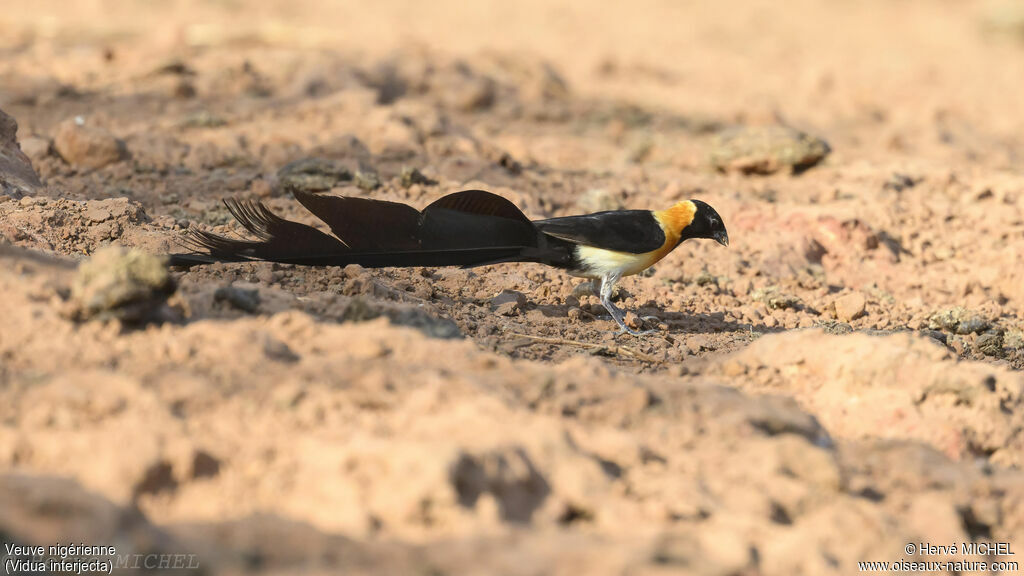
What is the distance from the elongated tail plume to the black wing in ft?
0.56

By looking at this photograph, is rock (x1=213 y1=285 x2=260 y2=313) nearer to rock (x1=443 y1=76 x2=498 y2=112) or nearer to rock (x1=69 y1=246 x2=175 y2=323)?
rock (x1=69 y1=246 x2=175 y2=323)

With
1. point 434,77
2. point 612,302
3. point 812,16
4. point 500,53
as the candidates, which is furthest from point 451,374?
point 812,16

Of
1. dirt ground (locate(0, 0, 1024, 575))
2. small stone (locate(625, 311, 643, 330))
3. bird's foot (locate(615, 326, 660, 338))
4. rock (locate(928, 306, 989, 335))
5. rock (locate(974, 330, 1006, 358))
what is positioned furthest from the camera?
rock (locate(928, 306, 989, 335))

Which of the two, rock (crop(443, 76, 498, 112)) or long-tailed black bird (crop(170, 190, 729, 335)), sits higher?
rock (crop(443, 76, 498, 112))

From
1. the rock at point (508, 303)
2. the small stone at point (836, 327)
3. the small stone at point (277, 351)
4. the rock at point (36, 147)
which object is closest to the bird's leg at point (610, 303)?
the rock at point (508, 303)

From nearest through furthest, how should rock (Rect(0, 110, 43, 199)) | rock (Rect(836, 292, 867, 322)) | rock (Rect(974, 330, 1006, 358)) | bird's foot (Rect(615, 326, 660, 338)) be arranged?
1. bird's foot (Rect(615, 326, 660, 338))
2. rock (Rect(974, 330, 1006, 358))
3. rock (Rect(0, 110, 43, 199))
4. rock (Rect(836, 292, 867, 322))

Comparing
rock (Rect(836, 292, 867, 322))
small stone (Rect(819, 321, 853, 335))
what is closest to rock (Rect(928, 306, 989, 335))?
rock (Rect(836, 292, 867, 322))

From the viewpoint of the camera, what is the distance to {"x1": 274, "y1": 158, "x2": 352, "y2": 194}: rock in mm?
6273

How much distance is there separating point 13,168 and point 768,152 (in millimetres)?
5334

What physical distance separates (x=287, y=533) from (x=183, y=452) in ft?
1.32

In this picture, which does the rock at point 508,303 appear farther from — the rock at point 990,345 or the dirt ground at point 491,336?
the rock at point 990,345

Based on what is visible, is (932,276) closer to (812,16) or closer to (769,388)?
(769,388)

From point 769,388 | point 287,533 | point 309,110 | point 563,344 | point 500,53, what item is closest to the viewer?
point 287,533

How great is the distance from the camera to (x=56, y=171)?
251 inches
